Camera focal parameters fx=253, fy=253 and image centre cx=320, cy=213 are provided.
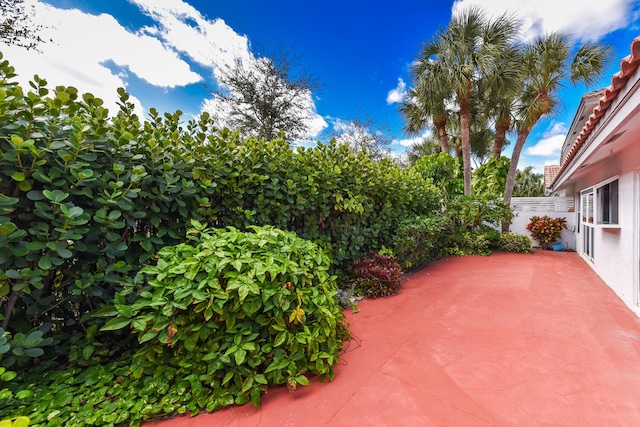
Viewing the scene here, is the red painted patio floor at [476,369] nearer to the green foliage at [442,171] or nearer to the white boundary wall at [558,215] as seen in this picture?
the white boundary wall at [558,215]

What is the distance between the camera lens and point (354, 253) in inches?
190

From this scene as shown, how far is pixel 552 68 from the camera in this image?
8969mm

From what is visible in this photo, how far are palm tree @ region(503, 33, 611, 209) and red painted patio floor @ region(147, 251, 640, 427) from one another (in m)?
8.08

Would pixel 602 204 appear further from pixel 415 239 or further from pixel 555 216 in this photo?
pixel 555 216

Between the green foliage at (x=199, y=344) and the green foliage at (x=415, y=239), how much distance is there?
3.78 m

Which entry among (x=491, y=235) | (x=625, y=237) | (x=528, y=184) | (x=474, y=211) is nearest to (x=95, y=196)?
(x=625, y=237)

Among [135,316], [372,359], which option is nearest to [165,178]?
[135,316]

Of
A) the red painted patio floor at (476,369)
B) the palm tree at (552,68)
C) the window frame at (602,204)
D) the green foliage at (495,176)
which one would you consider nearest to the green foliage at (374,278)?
the red painted patio floor at (476,369)

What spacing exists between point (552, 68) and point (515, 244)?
640 centimetres

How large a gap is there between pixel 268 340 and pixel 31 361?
5.91 feet

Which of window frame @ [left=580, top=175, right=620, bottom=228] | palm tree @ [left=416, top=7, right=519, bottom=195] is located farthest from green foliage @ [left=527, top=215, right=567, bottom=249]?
palm tree @ [left=416, top=7, right=519, bottom=195]

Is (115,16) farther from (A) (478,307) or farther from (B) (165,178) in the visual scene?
(A) (478,307)

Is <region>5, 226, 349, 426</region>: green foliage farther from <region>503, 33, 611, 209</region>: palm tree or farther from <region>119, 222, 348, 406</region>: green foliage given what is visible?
<region>503, 33, 611, 209</region>: palm tree

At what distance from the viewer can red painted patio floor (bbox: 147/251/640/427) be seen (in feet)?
5.93
